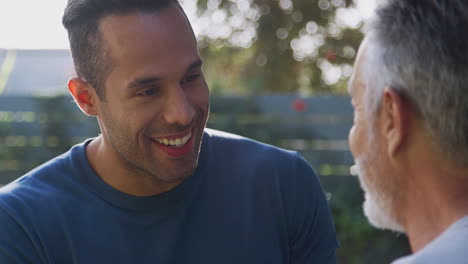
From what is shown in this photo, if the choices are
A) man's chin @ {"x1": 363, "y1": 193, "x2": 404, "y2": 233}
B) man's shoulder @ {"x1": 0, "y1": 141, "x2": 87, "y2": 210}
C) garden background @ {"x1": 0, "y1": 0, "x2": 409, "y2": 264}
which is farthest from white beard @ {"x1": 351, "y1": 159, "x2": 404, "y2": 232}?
garden background @ {"x1": 0, "y1": 0, "x2": 409, "y2": 264}

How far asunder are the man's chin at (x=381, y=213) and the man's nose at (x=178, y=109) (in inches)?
27.2

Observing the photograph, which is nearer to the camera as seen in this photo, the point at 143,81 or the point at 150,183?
the point at 143,81

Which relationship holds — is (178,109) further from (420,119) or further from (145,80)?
(420,119)

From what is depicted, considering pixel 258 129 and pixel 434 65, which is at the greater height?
Result: pixel 434 65

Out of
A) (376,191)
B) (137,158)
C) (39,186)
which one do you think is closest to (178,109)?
(137,158)

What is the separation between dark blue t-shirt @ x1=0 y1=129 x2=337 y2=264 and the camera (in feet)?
6.02

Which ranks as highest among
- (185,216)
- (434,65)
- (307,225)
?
(434,65)

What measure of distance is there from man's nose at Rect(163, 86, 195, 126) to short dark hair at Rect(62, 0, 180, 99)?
8.8 inches

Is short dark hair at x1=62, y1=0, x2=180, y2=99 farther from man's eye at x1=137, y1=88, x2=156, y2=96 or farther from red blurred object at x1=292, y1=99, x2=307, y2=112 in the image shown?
red blurred object at x1=292, y1=99, x2=307, y2=112

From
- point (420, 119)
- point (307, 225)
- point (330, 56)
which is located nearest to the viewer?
point (420, 119)

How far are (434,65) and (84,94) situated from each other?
4.32 feet

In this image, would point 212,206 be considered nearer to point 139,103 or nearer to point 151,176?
point 151,176

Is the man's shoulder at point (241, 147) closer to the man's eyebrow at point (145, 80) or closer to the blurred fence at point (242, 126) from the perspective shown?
the man's eyebrow at point (145, 80)

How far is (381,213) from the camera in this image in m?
1.31
